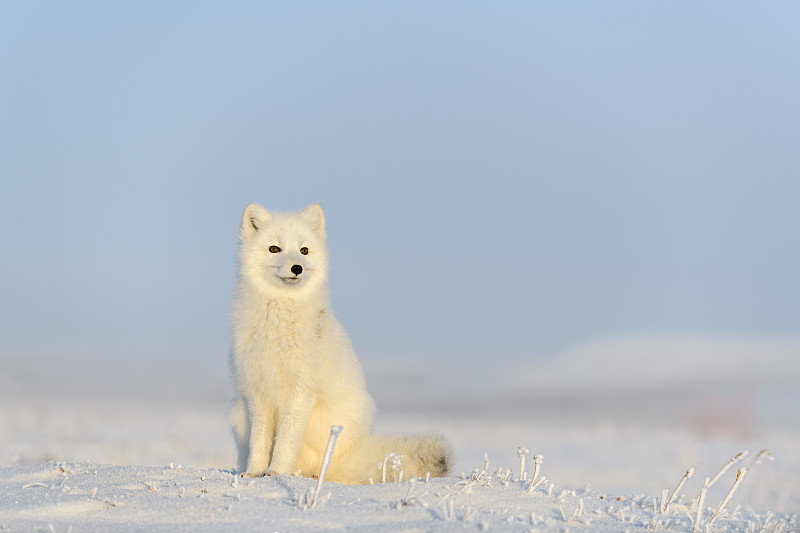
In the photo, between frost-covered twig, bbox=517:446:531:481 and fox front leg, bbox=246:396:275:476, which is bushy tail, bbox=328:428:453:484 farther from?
frost-covered twig, bbox=517:446:531:481

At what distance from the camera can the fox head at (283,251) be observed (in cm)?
560

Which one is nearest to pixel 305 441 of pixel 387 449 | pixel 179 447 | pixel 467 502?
pixel 387 449

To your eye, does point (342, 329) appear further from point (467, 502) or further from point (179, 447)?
point (179, 447)

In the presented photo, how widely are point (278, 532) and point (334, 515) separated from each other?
0.34 metres

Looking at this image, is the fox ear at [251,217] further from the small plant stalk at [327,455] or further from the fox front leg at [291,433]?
the small plant stalk at [327,455]

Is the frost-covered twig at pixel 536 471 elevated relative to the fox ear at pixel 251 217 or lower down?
lower down

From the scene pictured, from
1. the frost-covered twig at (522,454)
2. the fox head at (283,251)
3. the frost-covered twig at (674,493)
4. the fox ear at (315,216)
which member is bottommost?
the frost-covered twig at (674,493)

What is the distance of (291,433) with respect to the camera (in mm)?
5332

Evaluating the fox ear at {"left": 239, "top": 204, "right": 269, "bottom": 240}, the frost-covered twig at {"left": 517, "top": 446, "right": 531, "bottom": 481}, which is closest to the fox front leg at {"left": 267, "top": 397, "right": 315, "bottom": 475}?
the fox ear at {"left": 239, "top": 204, "right": 269, "bottom": 240}

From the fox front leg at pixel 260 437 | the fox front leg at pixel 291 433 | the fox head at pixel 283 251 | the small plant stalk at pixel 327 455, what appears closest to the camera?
the small plant stalk at pixel 327 455

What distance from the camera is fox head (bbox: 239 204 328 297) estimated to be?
5.60m

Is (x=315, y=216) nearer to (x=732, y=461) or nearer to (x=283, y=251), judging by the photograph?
(x=283, y=251)

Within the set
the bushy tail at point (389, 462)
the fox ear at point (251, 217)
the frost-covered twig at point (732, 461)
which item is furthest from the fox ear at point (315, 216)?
the frost-covered twig at point (732, 461)

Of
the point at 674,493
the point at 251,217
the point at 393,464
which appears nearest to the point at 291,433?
the point at 393,464
